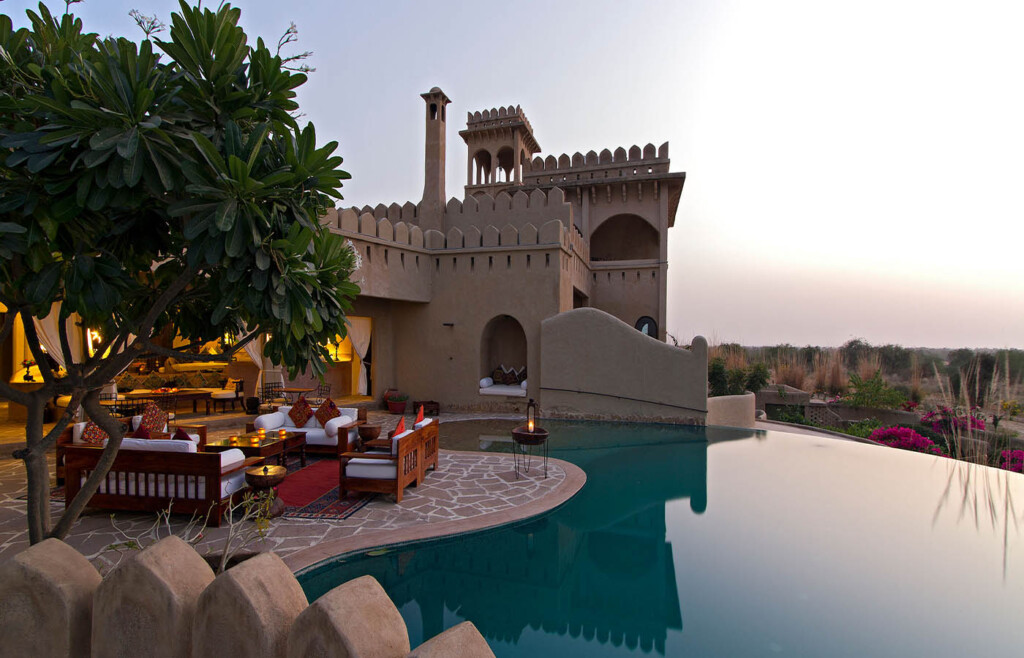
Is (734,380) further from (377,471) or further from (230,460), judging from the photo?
(230,460)

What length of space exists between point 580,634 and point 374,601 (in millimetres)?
2968

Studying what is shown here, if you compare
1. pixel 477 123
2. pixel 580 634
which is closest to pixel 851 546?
pixel 580 634

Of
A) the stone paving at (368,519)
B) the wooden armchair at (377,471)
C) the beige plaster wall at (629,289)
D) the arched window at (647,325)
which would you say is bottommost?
the stone paving at (368,519)

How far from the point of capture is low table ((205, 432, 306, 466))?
7.33 m

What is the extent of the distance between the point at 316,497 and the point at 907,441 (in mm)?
12941

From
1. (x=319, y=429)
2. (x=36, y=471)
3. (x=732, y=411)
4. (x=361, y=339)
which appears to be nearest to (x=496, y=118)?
(x=361, y=339)

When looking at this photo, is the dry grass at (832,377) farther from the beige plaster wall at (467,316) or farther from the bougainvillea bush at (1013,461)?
the beige plaster wall at (467,316)

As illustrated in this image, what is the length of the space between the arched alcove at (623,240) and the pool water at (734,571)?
14283 mm

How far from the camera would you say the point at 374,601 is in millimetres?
1983

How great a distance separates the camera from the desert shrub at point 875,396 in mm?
15945

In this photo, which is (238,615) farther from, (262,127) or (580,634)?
(580,634)

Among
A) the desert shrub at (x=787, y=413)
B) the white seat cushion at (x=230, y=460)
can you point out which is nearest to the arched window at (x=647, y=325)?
the desert shrub at (x=787, y=413)

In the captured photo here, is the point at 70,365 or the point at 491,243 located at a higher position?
the point at 491,243

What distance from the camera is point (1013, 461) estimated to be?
963cm
